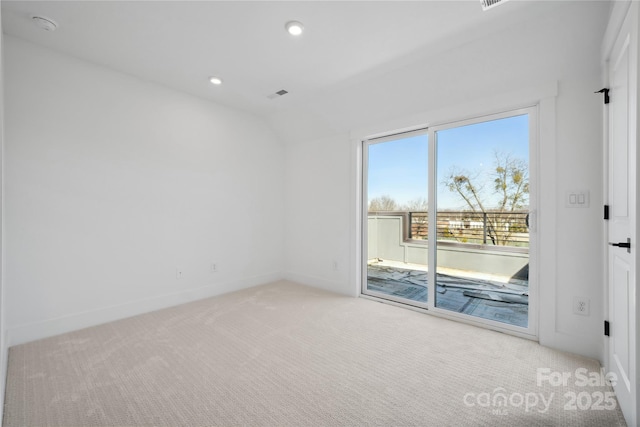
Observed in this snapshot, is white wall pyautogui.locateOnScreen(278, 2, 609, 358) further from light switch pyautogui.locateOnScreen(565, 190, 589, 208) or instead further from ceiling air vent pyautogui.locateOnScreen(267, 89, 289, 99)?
ceiling air vent pyautogui.locateOnScreen(267, 89, 289, 99)

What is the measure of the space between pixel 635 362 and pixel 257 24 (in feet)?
9.69

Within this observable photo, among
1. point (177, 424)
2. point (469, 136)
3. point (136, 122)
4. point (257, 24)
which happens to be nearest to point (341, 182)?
point (469, 136)

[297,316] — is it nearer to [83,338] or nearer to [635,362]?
[83,338]

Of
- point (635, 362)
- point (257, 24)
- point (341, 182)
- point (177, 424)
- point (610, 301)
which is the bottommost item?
point (177, 424)

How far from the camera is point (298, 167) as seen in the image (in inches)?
172

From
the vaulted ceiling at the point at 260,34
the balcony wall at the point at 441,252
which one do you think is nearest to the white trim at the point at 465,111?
the vaulted ceiling at the point at 260,34

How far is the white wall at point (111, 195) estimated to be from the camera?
2402 mm

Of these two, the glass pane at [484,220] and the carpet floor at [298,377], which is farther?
the glass pane at [484,220]

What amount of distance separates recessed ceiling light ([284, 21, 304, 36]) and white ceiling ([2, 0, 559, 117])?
0.18 feet

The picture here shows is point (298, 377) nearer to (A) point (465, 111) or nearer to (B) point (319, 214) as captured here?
(B) point (319, 214)

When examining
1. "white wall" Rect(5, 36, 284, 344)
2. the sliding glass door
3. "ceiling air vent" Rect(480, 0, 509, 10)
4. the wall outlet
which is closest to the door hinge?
the sliding glass door

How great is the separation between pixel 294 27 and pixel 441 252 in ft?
8.26

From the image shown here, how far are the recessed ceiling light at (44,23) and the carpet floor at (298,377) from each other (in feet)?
8.14

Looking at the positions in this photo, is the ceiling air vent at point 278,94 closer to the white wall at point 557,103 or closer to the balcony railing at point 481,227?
the white wall at point 557,103
